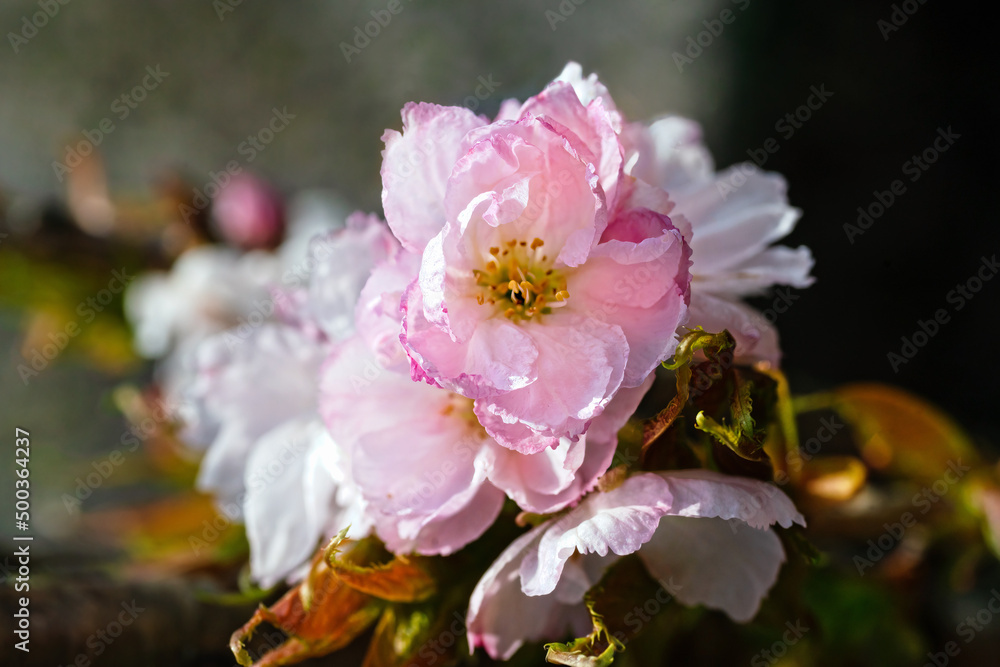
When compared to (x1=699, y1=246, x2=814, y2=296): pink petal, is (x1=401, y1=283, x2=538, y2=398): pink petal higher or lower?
lower

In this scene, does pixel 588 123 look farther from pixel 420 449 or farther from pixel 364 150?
pixel 364 150

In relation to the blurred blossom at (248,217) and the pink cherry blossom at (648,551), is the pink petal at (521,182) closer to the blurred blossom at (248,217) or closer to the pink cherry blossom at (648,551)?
the pink cherry blossom at (648,551)

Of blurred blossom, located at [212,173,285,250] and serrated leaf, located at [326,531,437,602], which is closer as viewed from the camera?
serrated leaf, located at [326,531,437,602]

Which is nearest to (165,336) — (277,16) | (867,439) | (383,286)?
(383,286)

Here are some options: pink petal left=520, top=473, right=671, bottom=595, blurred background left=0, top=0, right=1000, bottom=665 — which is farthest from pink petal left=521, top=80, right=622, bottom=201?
blurred background left=0, top=0, right=1000, bottom=665

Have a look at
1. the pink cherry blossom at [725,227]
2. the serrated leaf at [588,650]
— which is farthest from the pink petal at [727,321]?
the serrated leaf at [588,650]

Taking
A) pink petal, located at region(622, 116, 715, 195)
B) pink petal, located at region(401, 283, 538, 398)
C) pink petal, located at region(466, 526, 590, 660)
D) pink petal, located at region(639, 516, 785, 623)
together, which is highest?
pink petal, located at region(622, 116, 715, 195)

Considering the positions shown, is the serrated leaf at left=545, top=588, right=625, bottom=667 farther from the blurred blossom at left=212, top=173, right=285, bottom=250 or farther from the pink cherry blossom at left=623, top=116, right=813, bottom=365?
the blurred blossom at left=212, top=173, right=285, bottom=250
